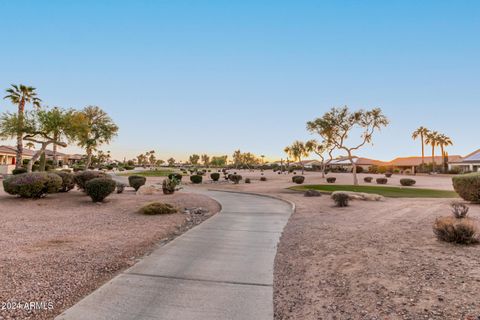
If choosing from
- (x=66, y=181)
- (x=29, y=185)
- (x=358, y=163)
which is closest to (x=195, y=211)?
(x=29, y=185)

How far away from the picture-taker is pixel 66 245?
786 centimetres

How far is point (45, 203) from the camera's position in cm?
1575

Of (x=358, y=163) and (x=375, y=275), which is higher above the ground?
(x=358, y=163)

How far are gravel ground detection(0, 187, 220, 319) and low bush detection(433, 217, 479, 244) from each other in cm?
760

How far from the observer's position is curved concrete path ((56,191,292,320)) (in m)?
4.22

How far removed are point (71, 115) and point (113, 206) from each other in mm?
26447

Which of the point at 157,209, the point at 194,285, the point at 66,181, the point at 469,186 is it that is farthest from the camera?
the point at 66,181

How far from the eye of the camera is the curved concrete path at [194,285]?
4.22m

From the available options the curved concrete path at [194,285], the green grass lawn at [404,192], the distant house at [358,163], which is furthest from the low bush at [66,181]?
the distant house at [358,163]

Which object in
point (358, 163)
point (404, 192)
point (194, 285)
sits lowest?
point (194, 285)

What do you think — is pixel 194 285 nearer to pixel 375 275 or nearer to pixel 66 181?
pixel 375 275

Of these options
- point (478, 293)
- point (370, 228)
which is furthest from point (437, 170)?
point (478, 293)

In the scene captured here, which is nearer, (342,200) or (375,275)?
(375,275)

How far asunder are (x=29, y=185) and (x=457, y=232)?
1943 cm
